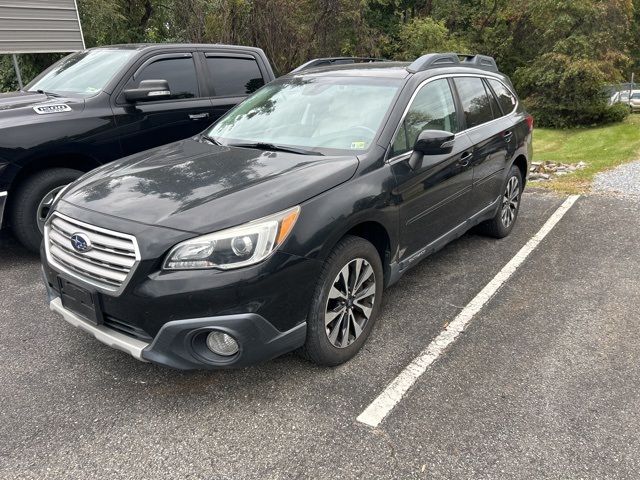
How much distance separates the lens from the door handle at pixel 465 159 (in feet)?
13.4

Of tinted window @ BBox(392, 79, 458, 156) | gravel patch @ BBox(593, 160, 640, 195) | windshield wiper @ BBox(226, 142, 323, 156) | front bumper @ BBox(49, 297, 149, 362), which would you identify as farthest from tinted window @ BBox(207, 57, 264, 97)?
gravel patch @ BBox(593, 160, 640, 195)

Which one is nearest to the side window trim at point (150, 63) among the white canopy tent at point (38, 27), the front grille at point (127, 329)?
the front grille at point (127, 329)

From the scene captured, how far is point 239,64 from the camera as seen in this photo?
6.28 meters

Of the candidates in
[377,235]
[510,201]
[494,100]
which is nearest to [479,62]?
[494,100]

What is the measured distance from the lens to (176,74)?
18.6 ft

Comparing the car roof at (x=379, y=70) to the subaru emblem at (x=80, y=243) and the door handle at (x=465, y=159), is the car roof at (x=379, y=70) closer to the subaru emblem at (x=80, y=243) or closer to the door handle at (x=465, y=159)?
the door handle at (x=465, y=159)

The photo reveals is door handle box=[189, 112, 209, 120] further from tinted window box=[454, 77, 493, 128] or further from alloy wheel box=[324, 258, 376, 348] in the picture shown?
alloy wheel box=[324, 258, 376, 348]

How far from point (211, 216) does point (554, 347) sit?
2.35m

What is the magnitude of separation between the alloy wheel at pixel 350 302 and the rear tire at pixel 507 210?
8.00 ft

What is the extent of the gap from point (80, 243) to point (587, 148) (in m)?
13.3

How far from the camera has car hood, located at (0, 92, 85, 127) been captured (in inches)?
174

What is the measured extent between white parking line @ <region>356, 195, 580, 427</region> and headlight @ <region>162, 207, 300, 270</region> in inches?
40.1

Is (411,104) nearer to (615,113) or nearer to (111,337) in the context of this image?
(111,337)

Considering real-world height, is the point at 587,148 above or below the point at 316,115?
below
